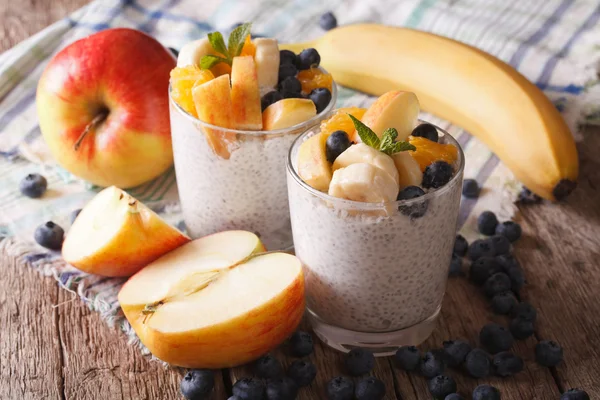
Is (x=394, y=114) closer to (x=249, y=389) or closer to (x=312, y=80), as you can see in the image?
(x=312, y=80)

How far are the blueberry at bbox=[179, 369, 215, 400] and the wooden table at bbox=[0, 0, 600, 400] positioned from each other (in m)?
0.03

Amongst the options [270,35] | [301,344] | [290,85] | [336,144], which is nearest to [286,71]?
[290,85]

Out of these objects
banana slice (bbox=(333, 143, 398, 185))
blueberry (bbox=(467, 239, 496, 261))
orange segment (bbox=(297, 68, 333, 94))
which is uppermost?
banana slice (bbox=(333, 143, 398, 185))

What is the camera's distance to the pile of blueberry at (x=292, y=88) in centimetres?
139

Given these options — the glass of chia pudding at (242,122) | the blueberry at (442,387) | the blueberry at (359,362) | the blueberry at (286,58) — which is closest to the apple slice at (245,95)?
the glass of chia pudding at (242,122)

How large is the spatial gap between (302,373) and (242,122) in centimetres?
46

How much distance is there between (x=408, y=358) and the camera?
1.29 metres

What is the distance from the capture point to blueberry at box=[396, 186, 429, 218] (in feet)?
3.78

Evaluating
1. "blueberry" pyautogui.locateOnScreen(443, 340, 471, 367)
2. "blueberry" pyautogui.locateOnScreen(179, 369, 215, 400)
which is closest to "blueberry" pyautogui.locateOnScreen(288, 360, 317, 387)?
"blueberry" pyautogui.locateOnScreen(179, 369, 215, 400)

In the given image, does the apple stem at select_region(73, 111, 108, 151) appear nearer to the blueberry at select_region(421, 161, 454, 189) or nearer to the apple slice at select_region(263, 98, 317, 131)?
the apple slice at select_region(263, 98, 317, 131)

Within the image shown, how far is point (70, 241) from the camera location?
60.6 inches

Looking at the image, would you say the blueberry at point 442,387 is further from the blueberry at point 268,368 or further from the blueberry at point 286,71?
the blueberry at point 286,71

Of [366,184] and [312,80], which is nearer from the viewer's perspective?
[366,184]

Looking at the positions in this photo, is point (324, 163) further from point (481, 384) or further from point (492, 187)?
point (492, 187)
